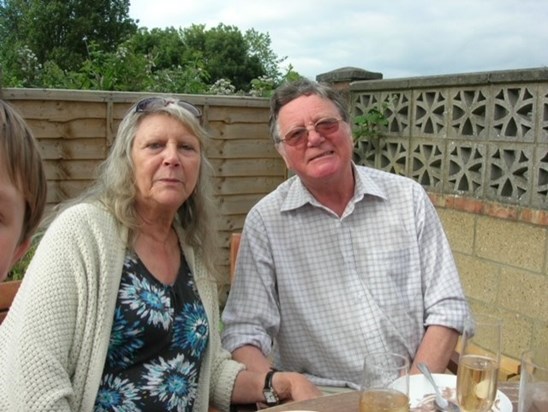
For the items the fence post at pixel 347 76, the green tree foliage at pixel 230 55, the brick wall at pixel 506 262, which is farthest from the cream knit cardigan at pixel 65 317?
the green tree foliage at pixel 230 55

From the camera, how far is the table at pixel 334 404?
1.62 metres

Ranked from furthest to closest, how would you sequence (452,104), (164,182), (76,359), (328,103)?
(452,104) < (328,103) < (164,182) < (76,359)

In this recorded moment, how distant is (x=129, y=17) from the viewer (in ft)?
86.8

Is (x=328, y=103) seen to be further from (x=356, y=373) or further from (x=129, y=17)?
(x=129, y=17)

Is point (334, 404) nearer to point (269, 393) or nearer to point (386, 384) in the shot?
point (386, 384)

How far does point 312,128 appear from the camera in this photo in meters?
2.45

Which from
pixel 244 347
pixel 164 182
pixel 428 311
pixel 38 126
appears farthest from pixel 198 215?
pixel 38 126

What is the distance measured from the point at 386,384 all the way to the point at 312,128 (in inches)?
48.6

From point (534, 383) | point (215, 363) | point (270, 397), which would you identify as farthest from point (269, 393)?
point (534, 383)

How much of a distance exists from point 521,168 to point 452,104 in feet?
2.09

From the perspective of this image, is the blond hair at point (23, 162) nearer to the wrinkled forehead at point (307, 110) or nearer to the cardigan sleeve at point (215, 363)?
the cardigan sleeve at point (215, 363)

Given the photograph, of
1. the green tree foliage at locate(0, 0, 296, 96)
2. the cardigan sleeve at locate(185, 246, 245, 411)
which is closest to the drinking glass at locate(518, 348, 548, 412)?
the cardigan sleeve at locate(185, 246, 245, 411)

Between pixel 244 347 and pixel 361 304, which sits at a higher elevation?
pixel 361 304

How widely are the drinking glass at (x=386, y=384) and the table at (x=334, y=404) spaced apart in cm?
18
